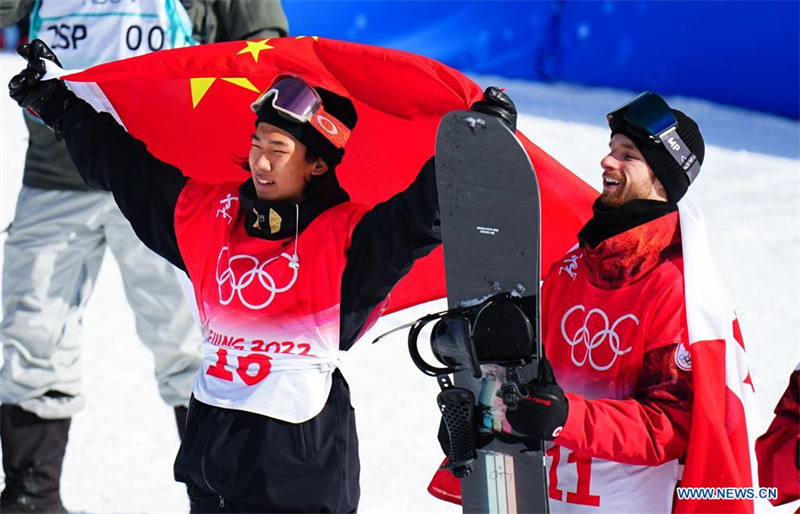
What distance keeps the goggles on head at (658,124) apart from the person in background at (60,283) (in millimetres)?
2121

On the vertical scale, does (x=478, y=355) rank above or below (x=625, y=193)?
below

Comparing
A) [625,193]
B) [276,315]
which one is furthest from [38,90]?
[625,193]

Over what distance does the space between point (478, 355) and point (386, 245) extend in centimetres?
37

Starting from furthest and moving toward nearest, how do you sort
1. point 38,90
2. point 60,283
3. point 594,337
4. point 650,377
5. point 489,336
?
point 60,283 < point 38,90 < point 594,337 < point 650,377 < point 489,336

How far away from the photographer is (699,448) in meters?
2.96

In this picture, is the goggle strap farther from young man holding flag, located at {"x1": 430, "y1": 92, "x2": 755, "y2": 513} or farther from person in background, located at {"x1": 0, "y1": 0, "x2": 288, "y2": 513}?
person in background, located at {"x1": 0, "y1": 0, "x2": 288, "y2": 513}

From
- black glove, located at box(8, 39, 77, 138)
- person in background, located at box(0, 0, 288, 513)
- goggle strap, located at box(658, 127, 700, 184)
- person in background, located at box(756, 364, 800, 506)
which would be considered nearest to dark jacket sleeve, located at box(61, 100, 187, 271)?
black glove, located at box(8, 39, 77, 138)

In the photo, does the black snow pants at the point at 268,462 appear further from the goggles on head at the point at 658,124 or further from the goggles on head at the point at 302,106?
the goggles on head at the point at 658,124

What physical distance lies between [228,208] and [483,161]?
2.65 ft

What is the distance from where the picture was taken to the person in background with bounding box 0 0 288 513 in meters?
4.66

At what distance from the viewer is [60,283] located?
4719 mm

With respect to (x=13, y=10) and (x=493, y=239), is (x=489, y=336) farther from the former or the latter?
(x=13, y=10)

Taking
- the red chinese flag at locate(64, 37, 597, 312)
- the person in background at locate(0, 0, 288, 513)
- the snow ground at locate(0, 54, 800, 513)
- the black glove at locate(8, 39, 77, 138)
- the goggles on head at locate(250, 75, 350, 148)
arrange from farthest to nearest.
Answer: the snow ground at locate(0, 54, 800, 513), the person in background at locate(0, 0, 288, 513), the black glove at locate(8, 39, 77, 138), the red chinese flag at locate(64, 37, 597, 312), the goggles on head at locate(250, 75, 350, 148)

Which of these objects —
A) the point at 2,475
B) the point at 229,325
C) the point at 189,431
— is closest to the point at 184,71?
the point at 229,325
